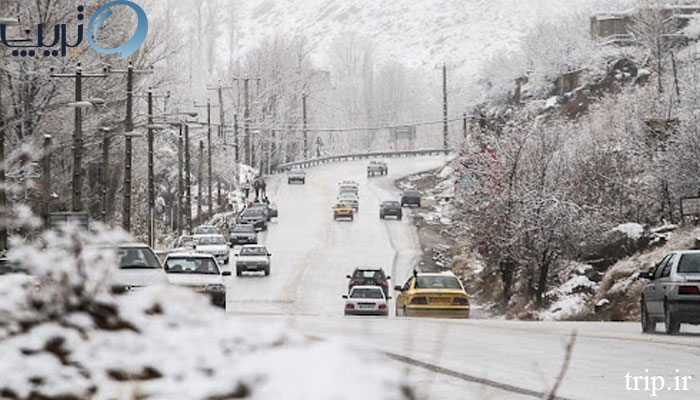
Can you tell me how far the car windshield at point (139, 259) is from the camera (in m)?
26.1

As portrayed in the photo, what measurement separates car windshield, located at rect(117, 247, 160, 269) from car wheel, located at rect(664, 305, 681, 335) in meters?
9.63

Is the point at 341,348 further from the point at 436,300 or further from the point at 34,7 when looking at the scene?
the point at 34,7

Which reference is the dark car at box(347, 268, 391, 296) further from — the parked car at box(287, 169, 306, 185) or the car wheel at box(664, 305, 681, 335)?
the parked car at box(287, 169, 306, 185)

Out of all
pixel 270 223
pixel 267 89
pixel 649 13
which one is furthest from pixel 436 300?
pixel 267 89

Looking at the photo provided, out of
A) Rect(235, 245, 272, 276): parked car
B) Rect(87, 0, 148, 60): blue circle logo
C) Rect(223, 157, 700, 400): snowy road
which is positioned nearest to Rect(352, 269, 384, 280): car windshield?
Rect(223, 157, 700, 400): snowy road

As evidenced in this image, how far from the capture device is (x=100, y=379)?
13.1ft

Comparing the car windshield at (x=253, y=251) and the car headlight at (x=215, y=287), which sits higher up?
the car headlight at (x=215, y=287)

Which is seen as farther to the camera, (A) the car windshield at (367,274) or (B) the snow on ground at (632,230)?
(B) the snow on ground at (632,230)

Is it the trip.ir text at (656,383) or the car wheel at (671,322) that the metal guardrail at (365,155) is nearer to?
the car wheel at (671,322)

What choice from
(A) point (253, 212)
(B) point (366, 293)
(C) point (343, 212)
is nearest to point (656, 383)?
(B) point (366, 293)

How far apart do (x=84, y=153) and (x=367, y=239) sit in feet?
82.9

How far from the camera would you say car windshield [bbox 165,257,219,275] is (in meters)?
31.0

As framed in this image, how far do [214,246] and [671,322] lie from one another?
46359 mm

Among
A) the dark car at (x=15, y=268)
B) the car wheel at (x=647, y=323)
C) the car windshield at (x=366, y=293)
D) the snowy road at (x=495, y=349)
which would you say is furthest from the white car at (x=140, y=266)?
the car windshield at (x=366, y=293)
